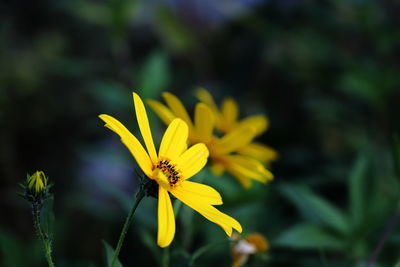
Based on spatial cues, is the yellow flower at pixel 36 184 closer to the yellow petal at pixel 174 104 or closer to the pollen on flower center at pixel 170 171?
the pollen on flower center at pixel 170 171

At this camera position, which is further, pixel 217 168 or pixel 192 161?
pixel 217 168

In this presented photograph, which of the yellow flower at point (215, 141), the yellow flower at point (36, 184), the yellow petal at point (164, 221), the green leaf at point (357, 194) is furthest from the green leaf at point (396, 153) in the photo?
the yellow flower at point (36, 184)

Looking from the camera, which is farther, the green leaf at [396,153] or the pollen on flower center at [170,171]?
the green leaf at [396,153]

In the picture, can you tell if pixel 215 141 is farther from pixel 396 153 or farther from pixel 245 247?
pixel 396 153

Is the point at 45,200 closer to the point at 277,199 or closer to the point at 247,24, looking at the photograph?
the point at 277,199

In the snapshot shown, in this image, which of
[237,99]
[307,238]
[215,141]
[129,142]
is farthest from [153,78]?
[129,142]

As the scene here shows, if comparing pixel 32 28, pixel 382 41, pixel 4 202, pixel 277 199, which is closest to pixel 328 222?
pixel 277 199
